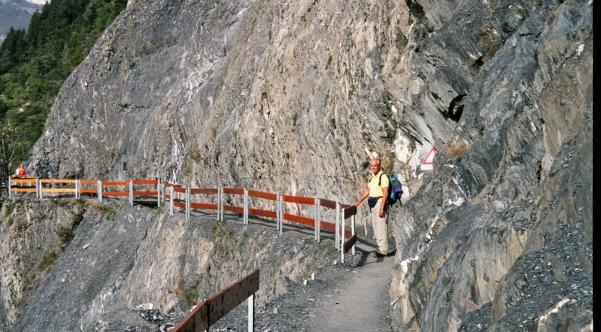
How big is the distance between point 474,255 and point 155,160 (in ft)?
100

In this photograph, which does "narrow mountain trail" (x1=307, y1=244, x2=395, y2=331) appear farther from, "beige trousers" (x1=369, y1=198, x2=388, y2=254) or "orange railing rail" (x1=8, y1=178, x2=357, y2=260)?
"orange railing rail" (x1=8, y1=178, x2=357, y2=260)

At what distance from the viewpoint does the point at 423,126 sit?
13.4 meters

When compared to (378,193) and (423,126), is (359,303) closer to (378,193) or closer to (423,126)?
(378,193)

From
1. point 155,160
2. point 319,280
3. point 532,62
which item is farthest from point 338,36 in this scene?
point 155,160

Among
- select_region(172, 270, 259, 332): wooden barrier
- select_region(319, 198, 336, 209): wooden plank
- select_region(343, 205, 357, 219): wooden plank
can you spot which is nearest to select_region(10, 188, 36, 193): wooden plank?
select_region(319, 198, 336, 209): wooden plank

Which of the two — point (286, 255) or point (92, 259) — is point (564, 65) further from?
point (92, 259)

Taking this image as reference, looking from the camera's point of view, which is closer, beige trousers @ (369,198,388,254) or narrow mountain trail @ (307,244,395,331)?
narrow mountain trail @ (307,244,395,331)

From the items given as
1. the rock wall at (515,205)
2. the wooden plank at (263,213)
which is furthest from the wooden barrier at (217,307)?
the wooden plank at (263,213)

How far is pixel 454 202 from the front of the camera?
827 cm

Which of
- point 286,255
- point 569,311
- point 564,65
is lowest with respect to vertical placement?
point 286,255

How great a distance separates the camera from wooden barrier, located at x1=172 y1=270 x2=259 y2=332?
5227 millimetres

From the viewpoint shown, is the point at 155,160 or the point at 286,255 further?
the point at 155,160

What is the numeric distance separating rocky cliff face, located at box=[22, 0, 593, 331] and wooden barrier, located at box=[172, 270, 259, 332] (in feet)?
5.65

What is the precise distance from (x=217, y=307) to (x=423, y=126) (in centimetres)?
823
